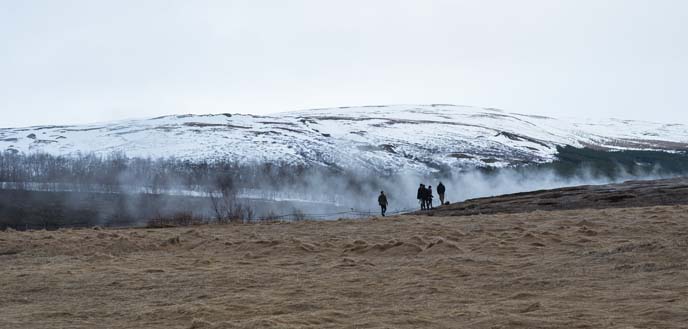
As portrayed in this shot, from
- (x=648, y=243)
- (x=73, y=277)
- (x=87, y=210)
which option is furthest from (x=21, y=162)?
(x=648, y=243)

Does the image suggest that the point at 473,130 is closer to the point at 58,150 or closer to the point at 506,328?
the point at 58,150

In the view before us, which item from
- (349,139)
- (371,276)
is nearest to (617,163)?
(349,139)

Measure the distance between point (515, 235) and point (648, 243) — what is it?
16.7ft

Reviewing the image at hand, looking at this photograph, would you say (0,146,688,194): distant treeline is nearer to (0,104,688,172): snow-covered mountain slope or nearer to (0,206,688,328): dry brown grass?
(0,104,688,172): snow-covered mountain slope

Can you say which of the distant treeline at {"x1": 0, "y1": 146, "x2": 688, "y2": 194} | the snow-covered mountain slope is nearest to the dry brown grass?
the distant treeline at {"x1": 0, "y1": 146, "x2": 688, "y2": 194}

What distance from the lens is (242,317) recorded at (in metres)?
12.0

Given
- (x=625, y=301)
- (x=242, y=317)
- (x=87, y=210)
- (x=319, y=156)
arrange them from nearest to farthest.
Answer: (x=625, y=301)
(x=242, y=317)
(x=87, y=210)
(x=319, y=156)

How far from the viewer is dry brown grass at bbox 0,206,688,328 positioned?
37.0ft

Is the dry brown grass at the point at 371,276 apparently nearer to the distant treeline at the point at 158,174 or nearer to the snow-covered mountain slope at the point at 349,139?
the distant treeline at the point at 158,174

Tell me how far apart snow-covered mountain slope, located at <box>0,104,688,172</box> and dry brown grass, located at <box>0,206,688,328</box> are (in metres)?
67.5

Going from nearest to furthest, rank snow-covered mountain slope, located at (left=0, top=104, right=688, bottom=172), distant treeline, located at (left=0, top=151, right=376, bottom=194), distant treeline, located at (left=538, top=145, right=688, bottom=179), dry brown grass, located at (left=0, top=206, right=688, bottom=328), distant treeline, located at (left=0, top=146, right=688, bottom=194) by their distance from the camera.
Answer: dry brown grass, located at (left=0, top=206, right=688, bottom=328), distant treeline, located at (left=0, top=151, right=376, bottom=194), distant treeline, located at (left=0, top=146, right=688, bottom=194), distant treeline, located at (left=538, top=145, right=688, bottom=179), snow-covered mountain slope, located at (left=0, top=104, right=688, bottom=172)

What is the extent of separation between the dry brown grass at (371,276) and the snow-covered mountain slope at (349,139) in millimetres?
67478

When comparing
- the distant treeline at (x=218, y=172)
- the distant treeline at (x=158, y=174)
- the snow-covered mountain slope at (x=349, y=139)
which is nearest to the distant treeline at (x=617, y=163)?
the distant treeline at (x=218, y=172)

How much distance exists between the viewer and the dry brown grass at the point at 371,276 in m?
11.3
